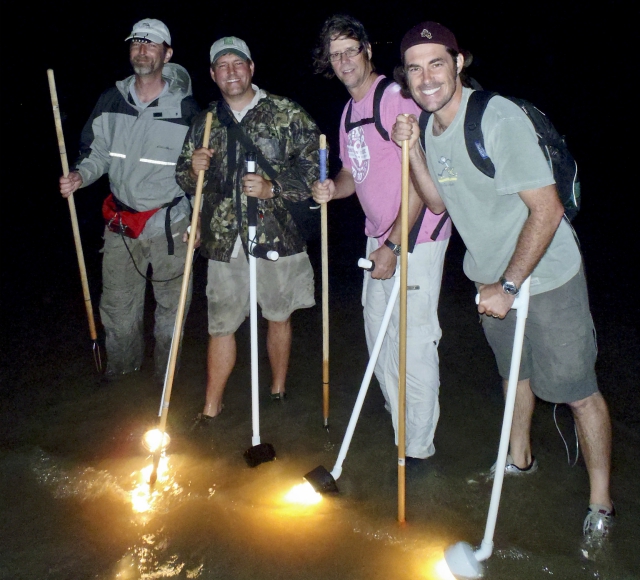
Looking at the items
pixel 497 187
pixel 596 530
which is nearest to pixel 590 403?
pixel 596 530

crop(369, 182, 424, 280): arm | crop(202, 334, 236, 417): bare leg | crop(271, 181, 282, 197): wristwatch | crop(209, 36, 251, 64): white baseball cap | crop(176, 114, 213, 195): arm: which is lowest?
Answer: crop(202, 334, 236, 417): bare leg

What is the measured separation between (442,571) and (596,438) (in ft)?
3.00

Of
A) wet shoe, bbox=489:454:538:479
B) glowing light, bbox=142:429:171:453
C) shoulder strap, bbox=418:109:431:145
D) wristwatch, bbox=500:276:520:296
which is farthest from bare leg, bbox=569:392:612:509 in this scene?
glowing light, bbox=142:429:171:453

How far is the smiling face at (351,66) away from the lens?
10.3 feet

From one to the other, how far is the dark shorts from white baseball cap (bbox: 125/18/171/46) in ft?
9.68

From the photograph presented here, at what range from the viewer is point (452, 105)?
2.53 metres

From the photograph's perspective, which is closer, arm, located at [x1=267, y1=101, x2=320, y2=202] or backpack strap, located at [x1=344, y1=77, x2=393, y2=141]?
backpack strap, located at [x1=344, y1=77, x2=393, y2=141]

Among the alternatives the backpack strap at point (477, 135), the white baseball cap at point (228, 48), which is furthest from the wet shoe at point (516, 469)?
the white baseball cap at point (228, 48)

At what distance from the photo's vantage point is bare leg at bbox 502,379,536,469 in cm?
315

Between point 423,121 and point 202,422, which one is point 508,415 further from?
point 202,422

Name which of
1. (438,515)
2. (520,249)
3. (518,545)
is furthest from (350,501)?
(520,249)

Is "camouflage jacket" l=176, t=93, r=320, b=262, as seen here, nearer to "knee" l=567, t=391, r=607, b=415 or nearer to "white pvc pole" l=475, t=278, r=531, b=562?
"white pvc pole" l=475, t=278, r=531, b=562

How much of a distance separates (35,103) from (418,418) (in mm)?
18982

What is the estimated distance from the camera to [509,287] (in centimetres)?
241
